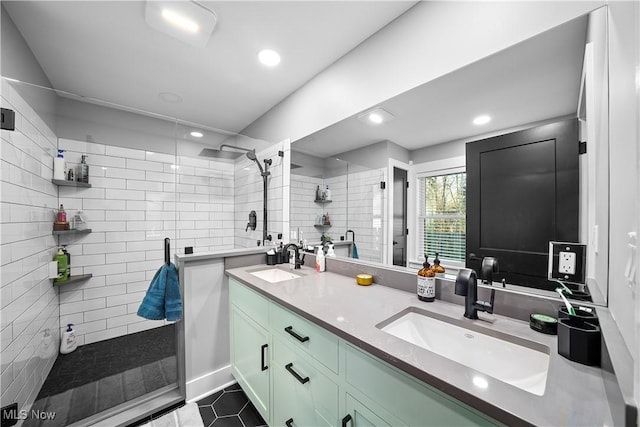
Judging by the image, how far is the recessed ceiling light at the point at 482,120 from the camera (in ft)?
3.46

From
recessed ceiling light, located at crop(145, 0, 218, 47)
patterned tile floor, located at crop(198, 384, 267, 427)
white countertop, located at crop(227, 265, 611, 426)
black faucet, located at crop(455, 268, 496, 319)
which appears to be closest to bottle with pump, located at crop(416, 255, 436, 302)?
white countertop, located at crop(227, 265, 611, 426)

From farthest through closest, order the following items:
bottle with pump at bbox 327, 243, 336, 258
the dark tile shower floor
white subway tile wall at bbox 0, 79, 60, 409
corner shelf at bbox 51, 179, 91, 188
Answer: bottle with pump at bbox 327, 243, 336, 258, corner shelf at bbox 51, 179, 91, 188, the dark tile shower floor, white subway tile wall at bbox 0, 79, 60, 409

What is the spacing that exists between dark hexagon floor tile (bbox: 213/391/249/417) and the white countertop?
943 mm

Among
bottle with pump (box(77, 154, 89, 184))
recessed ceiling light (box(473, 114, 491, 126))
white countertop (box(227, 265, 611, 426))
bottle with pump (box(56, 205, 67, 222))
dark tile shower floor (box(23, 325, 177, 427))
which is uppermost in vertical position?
recessed ceiling light (box(473, 114, 491, 126))

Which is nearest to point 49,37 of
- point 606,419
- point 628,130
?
point 628,130

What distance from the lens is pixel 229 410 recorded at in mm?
1599

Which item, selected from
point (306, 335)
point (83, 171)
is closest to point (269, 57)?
point (83, 171)

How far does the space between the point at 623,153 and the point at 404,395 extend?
856 millimetres

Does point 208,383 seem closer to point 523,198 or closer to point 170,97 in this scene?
point 523,198

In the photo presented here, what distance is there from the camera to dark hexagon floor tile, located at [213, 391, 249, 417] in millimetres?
1588

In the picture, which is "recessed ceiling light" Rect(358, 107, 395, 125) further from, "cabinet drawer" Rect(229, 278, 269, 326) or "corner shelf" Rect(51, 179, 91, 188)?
"corner shelf" Rect(51, 179, 91, 188)

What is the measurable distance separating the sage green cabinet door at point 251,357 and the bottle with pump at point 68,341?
149 cm

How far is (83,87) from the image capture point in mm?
2152

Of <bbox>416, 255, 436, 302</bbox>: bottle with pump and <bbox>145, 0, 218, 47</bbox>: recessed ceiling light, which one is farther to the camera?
<bbox>145, 0, 218, 47</bbox>: recessed ceiling light
